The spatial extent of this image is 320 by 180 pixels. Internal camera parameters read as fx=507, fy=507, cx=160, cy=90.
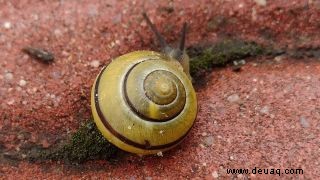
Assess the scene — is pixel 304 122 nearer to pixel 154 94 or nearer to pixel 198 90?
pixel 198 90

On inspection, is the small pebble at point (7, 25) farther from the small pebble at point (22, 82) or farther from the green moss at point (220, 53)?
the green moss at point (220, 53)

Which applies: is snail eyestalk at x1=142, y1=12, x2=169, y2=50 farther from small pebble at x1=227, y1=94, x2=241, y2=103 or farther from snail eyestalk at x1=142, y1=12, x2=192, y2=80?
small pebble at x1=227, y1=94, x2=241, y2=103

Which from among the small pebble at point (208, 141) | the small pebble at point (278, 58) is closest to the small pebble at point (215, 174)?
the small pebble at point (208, 141)

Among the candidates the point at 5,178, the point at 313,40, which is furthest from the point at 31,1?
the point at 313,40

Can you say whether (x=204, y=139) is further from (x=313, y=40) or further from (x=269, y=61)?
(x=313, y=40)

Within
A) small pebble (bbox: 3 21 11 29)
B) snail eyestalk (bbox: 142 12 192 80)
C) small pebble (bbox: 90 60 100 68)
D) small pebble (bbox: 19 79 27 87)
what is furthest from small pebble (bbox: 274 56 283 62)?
small pebble (bbox: 3 21 11 29)

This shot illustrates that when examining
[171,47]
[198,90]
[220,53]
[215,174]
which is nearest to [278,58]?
[220,53]
